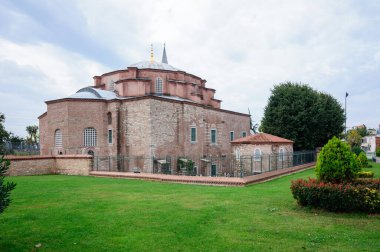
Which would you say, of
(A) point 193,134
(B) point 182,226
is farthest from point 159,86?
(B) point 182,226

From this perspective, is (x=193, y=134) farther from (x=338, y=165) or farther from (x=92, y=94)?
(x=338, y=165)

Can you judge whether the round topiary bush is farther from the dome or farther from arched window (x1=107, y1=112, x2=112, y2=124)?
the dome

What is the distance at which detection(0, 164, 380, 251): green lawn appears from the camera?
4953 mm

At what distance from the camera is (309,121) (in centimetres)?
2858

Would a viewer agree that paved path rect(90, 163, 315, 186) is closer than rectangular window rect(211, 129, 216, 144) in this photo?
Yes

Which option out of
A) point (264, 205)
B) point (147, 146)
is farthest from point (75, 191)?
point (147, 146)

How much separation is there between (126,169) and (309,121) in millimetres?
17492

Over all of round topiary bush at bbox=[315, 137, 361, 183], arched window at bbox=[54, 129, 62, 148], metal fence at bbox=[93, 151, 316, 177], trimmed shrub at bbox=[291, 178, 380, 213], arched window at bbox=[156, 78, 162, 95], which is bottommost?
metal fence at bbox=[93, 151, 316, 177]

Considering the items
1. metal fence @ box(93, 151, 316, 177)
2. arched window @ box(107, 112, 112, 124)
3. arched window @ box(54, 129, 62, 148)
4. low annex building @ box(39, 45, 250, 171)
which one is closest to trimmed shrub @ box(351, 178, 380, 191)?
metal fence @ box(93, 151, 316, 177)

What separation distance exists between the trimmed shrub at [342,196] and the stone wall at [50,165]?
13.8 meters

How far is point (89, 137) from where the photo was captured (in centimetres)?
2264

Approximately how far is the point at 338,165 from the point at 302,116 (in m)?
21.8

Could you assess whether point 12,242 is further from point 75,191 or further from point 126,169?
point 126,169

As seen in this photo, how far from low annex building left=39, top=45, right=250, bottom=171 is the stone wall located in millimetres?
2497
